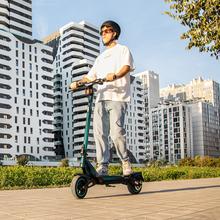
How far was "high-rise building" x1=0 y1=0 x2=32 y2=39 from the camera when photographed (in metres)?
99.6

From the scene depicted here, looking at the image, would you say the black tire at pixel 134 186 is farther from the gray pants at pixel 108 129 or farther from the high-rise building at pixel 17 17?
the high-rise building at pixel 17 17

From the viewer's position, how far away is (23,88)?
96.2m

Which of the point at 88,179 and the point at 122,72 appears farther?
the point at 122,72

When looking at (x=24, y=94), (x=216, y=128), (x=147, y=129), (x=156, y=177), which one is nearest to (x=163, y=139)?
(x=147, y=129)

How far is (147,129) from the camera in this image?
18475 centimetres

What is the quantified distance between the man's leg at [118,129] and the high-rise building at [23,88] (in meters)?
81.2

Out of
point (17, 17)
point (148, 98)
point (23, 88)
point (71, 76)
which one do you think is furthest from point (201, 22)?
point (148, 98)

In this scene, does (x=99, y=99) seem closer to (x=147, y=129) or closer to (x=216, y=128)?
(x=147, y=129)

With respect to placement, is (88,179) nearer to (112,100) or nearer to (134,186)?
(134,186)

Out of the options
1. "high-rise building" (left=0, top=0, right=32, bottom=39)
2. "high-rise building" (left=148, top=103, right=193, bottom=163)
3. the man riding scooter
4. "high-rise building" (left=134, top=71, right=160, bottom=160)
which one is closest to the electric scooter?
the man riding scooter

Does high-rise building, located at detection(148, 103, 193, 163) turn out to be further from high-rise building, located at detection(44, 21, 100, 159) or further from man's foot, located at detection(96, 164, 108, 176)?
man's foot, located at detection(96, 164, 108, 176)

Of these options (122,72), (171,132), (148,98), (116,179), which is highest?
(148,98)

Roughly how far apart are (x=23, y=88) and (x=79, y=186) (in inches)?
3669

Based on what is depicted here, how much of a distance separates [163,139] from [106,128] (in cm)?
17427
